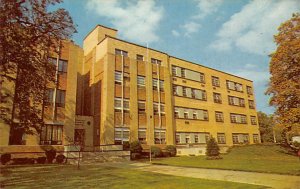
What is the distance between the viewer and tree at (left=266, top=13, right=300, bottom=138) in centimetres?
2450

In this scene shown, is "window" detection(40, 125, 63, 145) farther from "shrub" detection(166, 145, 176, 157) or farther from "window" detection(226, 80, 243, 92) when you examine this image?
"window" detection(226, 80, 243, 92)

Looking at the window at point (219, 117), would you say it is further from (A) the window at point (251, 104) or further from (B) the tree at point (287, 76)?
(B) the tree at point (287, 76)

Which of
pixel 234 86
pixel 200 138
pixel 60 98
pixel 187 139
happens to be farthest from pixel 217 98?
pixel 60 98

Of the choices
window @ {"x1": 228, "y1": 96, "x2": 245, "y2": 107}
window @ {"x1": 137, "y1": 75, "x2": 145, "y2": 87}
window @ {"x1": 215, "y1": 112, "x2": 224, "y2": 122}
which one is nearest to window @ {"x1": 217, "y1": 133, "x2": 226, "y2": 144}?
window @ {"x1": 215, "y1": 112, "x2": 224, "y2": 122}

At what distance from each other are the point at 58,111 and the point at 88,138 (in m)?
6.20

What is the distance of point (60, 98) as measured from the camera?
1128 inches

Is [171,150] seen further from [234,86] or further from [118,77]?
[234,86]

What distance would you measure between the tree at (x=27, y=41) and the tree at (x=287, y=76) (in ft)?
71.8

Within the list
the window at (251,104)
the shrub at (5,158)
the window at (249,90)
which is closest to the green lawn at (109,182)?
the shrub at (5,158)

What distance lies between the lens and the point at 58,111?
2803cm

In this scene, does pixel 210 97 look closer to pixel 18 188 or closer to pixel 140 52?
pixel 140 52

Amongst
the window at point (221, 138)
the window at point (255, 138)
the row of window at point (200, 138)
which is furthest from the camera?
the window at point (255, 138)

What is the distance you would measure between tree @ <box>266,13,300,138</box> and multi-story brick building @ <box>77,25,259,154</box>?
52.3ft

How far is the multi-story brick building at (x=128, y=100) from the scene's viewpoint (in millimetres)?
28770
